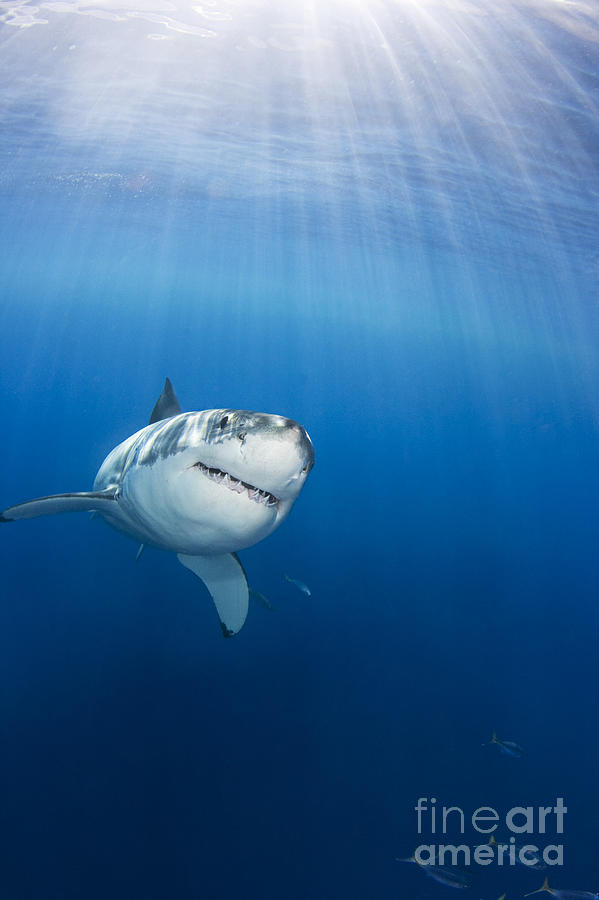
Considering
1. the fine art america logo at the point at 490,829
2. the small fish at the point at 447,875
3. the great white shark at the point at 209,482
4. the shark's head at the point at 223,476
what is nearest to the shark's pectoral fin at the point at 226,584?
the great white shark at the point at 209,482

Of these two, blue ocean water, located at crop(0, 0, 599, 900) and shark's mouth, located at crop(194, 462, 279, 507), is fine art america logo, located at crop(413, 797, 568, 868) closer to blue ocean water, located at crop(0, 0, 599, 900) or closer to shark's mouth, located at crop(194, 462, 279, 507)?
blue ocean water, located at crop(0, 0, 599, 900)

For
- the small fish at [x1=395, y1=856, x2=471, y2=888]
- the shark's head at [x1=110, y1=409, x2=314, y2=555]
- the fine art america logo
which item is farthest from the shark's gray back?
the fine art america logo

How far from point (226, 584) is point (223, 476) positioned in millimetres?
2233

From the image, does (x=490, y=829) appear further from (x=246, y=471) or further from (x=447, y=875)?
(x=246, y=471)

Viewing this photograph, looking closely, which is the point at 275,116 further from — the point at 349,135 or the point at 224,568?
the point at 224,568

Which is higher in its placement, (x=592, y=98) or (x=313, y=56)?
(x=313, y=56)

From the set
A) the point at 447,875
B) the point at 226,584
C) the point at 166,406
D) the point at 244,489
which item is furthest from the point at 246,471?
the point at 447,875

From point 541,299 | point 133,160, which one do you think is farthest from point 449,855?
point 541,299

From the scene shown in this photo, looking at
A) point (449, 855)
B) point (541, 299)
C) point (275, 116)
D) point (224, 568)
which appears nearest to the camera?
point (224, 568)

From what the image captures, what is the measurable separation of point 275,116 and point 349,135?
7.10 ft

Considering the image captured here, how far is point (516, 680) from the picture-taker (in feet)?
33.3

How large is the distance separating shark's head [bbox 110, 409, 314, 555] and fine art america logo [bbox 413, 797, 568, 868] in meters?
5.80

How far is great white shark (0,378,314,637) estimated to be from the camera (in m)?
2.30

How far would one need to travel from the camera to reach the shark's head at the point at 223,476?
2289mm
